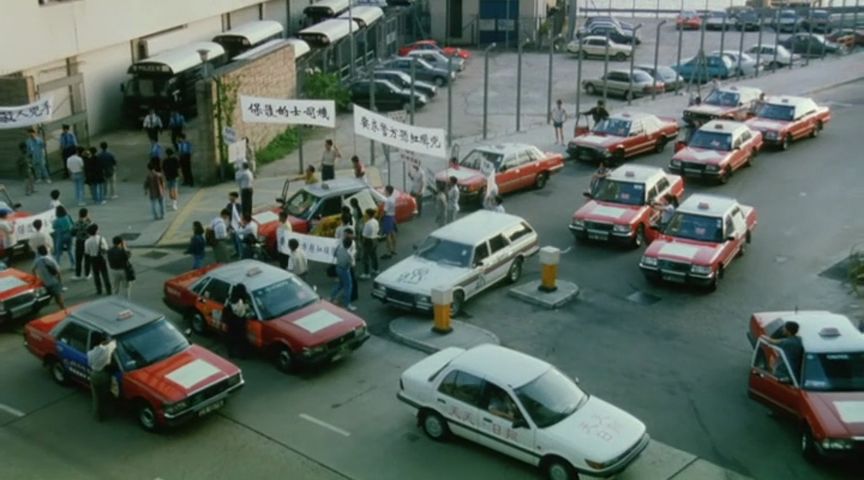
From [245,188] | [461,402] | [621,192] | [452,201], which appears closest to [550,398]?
[461,402]

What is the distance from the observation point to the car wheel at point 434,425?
1516 cm

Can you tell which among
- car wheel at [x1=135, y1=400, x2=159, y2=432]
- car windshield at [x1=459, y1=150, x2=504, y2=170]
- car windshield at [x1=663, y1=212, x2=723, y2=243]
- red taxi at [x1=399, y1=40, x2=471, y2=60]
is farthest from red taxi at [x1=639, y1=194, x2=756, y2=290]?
red taxi at [x1=399, y1=40, x2=471, y2=60]

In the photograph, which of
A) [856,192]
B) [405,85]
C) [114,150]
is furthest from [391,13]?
[856,192]

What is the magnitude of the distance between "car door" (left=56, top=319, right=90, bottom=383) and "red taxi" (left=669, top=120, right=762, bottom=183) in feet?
64.1

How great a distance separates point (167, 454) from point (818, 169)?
79.7 feet

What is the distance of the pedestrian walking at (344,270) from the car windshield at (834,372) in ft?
28.7

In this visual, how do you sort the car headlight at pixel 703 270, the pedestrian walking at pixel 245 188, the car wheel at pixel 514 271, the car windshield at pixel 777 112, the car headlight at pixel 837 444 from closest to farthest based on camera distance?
the car headlight at pixel 837 444
the car headlight at pixel 703 270
the car wheel at pixel 514 271
the pedestrian walking at pixel 245 188
the car windshield at pixel 777 112

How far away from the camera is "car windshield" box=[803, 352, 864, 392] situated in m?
15.4

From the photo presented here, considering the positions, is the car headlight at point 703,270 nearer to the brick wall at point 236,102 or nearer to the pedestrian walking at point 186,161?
the brick wall at point 236,102

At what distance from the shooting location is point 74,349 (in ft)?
54.2

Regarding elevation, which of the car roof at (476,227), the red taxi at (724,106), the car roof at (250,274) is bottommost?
the red taxi at (724,106)

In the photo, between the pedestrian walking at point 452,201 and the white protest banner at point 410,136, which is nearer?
the pedestrian walking at point 452,201

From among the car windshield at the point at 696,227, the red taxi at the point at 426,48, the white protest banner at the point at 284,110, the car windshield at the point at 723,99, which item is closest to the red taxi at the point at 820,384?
the car windshield at the point at 696,227

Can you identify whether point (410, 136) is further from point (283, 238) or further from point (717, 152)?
point (717, 152)
